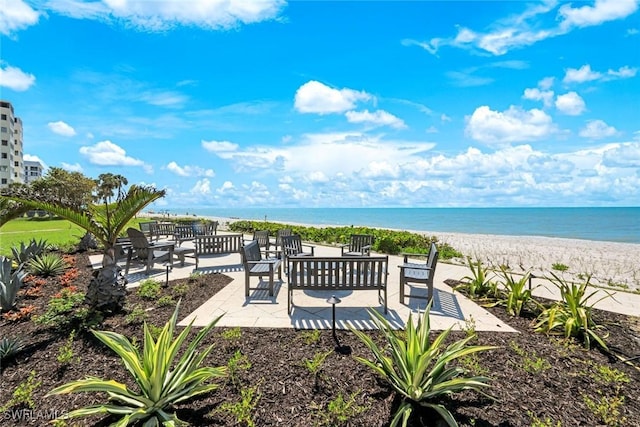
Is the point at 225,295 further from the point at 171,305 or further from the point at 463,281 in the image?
the point at 463,281

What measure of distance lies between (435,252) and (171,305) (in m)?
4.61

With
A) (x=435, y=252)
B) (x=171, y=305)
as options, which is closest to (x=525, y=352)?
(x=435, y=252)

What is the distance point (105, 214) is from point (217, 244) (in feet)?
12.0

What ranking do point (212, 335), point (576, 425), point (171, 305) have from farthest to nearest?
point (171, 305) → point (212, 335) → point (576, 425)

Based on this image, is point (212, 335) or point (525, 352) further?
point (212, 335)

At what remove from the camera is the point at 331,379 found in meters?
3.01

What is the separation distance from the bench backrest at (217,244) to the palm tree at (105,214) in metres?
3.06

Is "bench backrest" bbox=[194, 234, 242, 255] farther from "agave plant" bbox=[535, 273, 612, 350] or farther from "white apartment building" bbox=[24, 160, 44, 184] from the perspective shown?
"white apartment building" bbox=[24, 160, 44, 184]

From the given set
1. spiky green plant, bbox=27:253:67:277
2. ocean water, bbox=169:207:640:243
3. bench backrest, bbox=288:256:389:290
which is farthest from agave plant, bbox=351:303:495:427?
ocean water, bbox=169:207:640:243

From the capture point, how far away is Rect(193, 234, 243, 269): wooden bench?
7.85 m

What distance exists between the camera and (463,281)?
667 cm

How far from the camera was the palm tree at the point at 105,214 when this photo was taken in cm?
427

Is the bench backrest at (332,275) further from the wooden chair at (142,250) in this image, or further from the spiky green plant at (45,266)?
the spiky green plant at (45,266)

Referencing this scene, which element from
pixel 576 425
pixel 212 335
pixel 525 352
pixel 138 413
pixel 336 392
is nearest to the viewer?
pixel 138 413
